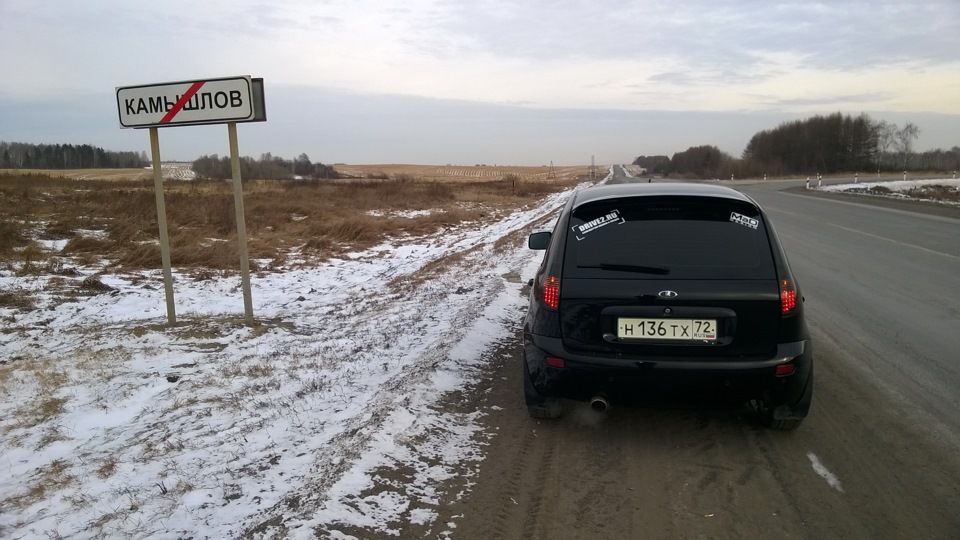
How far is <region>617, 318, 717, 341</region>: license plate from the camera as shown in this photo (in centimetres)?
346

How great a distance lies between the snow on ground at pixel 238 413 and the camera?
3024 millimetres

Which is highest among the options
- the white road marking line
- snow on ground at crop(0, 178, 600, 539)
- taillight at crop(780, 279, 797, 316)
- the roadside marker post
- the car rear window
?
the roadside marker post

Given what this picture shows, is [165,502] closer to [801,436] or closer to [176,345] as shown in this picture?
[176,345]

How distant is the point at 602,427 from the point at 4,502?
11.7 feet

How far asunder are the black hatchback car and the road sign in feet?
14.2

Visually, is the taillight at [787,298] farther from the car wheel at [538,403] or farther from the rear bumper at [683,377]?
the car wheel at [538,403]

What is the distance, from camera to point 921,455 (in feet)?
11.7

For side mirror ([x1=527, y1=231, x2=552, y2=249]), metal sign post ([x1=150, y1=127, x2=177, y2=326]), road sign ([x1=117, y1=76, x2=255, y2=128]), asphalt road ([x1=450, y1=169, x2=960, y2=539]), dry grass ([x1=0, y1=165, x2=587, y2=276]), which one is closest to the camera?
asphalt road ([x1=450, y1=169, x2=960, y2=539])

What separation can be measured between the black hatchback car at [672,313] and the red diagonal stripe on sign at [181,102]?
478 centimetres

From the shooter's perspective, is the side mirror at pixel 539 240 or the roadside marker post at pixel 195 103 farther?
the roadside marker post at pixel 195 103

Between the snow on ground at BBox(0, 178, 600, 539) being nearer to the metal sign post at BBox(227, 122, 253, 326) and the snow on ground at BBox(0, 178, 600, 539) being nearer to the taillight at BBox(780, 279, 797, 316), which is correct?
the metal sign post at BBox(227, 122, 253, 326)

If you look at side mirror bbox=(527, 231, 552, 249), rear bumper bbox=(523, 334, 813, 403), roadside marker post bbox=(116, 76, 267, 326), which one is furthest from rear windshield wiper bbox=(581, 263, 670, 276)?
roadside marker post bbox=(116, 76, 267, 326)

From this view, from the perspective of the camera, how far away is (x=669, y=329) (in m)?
3.49

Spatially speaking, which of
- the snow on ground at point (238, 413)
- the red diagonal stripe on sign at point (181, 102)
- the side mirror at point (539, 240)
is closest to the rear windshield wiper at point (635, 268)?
the snow on ground at point (238, 413)
